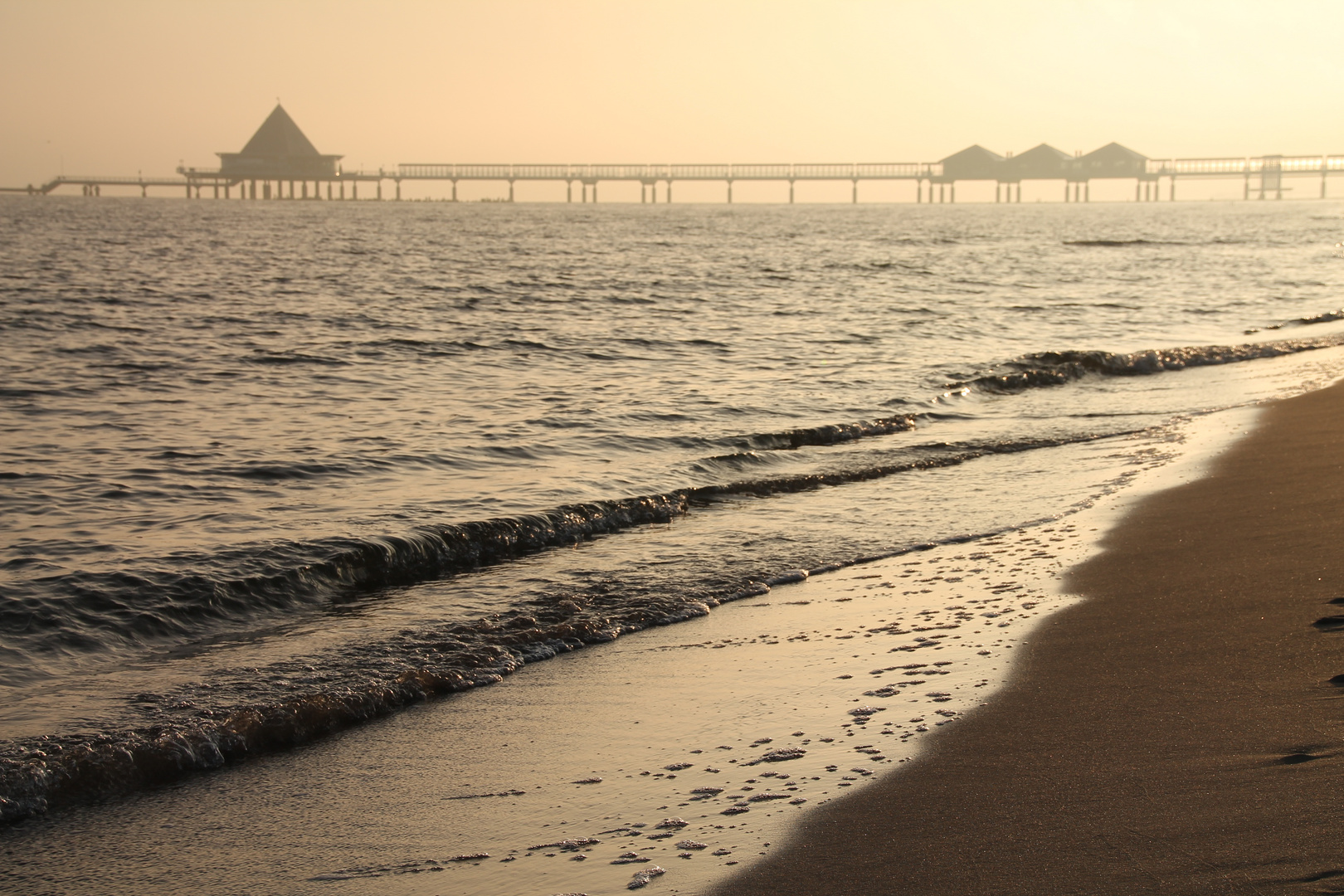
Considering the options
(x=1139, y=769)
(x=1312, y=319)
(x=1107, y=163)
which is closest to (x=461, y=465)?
(x=1139, y=769)

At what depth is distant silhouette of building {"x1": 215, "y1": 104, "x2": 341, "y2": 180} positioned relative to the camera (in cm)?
12200

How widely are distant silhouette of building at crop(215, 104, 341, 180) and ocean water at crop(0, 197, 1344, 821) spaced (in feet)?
371

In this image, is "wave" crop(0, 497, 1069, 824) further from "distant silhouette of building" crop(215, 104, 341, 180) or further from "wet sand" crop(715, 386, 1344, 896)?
"distant silhouette of building" crop(215, 104, 341, 180)

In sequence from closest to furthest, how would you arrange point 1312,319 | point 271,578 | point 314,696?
point 314,696 → point 271,578 → point 1312,319

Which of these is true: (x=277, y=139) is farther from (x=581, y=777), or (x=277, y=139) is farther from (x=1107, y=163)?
(x=581, y=777)

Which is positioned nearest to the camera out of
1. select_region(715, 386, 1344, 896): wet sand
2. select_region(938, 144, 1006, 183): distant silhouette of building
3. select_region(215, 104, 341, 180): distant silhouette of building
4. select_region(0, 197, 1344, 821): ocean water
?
select_region(715, 386, 1344, 896): wet sand

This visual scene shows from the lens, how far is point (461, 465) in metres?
6.43

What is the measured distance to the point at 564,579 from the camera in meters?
4.52

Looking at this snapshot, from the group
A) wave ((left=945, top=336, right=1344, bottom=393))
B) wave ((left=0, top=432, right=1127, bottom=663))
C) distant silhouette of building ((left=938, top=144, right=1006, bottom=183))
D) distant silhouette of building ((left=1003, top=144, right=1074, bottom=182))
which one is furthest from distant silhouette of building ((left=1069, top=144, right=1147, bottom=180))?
wave ((left=0, top=432, right=1127, bottom=663))

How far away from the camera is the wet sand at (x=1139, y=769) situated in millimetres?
1927

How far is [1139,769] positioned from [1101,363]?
9707 millimetres

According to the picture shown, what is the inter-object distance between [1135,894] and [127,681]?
294 centimetres

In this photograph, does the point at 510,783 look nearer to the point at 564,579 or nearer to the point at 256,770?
the point at 256,770

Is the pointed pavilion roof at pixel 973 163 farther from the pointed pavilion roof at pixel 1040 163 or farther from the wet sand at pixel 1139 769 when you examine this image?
the wet sand at pixel 1139 769
